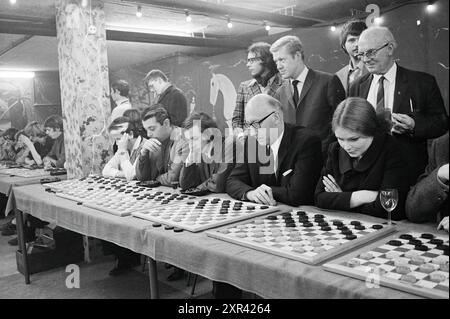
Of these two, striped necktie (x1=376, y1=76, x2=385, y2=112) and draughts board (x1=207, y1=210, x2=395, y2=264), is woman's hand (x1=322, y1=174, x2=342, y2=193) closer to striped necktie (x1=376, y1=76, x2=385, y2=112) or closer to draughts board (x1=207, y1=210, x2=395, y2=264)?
draughts board (x1=207, y1=210, x2=395, y2=264)

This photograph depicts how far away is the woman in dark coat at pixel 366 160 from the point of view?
1998 mm

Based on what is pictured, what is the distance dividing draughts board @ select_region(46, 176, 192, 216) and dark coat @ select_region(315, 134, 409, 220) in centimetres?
100

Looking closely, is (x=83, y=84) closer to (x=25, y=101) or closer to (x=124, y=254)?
(x=124, y=254)

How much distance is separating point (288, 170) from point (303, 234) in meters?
0.77

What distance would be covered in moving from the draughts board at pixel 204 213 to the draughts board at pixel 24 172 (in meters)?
2.99

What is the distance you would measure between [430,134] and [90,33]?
3.42 metres

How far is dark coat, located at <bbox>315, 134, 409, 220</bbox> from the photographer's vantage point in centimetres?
198

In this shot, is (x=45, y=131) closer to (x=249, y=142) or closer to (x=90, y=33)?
(x=90, y=33)

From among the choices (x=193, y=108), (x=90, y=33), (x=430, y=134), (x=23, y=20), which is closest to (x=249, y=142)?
(x=430, y=134)

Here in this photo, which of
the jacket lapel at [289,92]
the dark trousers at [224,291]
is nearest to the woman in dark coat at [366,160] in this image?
the dark trousers at [224,291]

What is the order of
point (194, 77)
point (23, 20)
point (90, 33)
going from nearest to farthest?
point (90, 33), point (23, 20), point (194, 77)

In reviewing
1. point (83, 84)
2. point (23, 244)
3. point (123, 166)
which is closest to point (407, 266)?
point (123, 166)

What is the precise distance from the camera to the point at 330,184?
218 cm

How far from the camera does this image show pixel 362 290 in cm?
120
